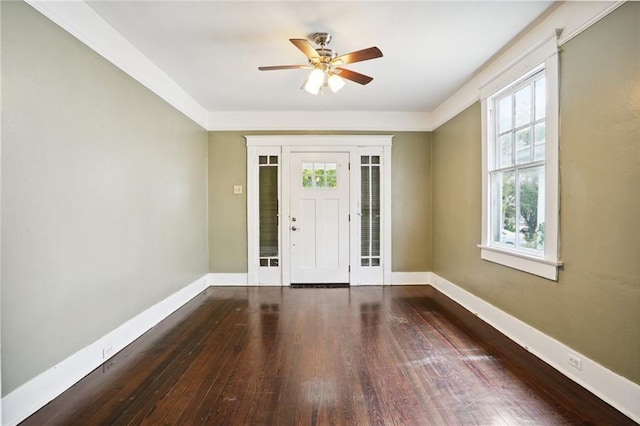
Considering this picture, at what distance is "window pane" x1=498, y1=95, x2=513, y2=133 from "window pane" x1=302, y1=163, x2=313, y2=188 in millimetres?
2504

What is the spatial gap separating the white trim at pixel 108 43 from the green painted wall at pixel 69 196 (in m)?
0.06

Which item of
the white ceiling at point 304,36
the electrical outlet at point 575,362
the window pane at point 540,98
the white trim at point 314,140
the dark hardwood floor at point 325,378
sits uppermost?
the white ceiling at point 304,36

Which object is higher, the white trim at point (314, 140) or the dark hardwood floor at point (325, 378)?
the white trim at point (314, 140)

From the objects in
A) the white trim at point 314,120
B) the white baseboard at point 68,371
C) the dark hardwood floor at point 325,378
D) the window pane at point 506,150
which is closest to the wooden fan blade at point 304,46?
the window pane at point 506,150

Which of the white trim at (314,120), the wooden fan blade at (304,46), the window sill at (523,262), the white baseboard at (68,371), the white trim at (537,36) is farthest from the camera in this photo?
the white trim at (314,120)

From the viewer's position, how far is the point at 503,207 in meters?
2.96

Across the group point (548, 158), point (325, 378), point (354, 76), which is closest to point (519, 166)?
point (548, 158)

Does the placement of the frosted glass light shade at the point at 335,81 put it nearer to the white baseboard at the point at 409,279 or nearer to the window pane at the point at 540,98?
the window pane at the point at 540,98

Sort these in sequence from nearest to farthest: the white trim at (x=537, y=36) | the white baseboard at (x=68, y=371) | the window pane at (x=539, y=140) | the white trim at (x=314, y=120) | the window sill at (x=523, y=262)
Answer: the white baseboard at (x=68, y=371), the white trim at (x=537, y=36), the window sill at (x=523, y=262), the window pane at (x=539, y=140), the white trim at (x=314, y=120)

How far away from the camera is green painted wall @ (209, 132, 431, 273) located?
15.0 ft

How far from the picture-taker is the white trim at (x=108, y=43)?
6.33ft

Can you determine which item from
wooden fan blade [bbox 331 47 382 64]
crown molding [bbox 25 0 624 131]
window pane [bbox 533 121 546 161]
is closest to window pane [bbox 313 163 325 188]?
crown molding [bbox 25 0 624 131]

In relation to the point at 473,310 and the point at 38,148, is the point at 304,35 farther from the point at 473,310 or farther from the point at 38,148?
the point at 473,310

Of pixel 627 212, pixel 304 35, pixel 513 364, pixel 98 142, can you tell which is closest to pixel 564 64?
pixel 627 212
